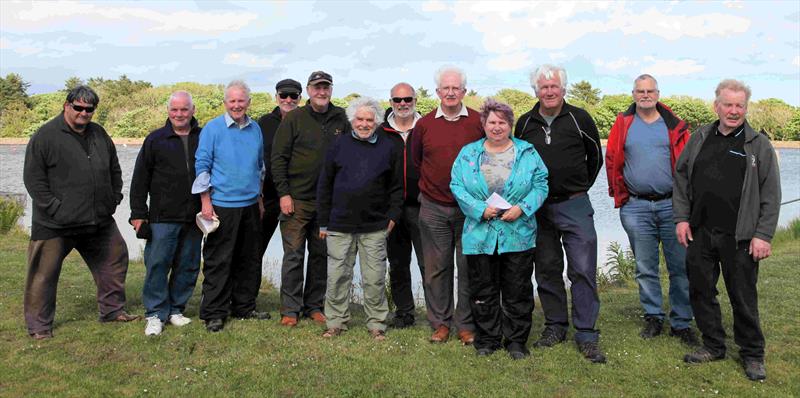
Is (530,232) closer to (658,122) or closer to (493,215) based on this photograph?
(493,215)

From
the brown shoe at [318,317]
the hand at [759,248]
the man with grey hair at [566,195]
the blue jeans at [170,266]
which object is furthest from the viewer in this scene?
the brown shoe at [318,317]

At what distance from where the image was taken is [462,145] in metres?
5.01

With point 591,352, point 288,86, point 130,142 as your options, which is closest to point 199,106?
point 130,142

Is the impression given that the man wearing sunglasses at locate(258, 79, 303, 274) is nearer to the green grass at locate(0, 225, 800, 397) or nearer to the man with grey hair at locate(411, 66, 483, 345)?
the green grass at locate(0, 225, 800, 397)

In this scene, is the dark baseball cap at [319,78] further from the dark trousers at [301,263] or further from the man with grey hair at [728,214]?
the man with grey hair at [728,214]

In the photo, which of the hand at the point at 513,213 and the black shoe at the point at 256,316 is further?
the black shoe at the point at 256,316

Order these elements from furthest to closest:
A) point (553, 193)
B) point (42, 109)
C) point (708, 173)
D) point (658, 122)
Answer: point (42, 109) < point (658, 122) < point (553, 193) < point (708, 173)

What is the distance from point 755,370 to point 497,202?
2.20 meters

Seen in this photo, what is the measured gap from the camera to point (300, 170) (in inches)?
223

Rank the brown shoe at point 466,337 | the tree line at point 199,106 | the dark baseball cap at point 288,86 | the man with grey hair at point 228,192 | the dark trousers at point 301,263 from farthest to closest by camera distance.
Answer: the tree line at point 199,106 < the dark baseball cap at point 288,86 < the dark trousers at point 301,263 < the man with grey hair at point 228,192 < the brown shoe at point 466,337

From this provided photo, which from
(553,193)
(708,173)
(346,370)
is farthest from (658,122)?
(346,370)

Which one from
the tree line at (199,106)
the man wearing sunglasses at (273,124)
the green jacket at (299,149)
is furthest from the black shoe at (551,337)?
the tree line at (199,106)

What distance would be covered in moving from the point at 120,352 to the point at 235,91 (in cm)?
239

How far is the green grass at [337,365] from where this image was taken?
169 inches
